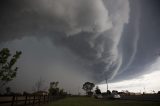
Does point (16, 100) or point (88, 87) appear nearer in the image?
point (16, 100)

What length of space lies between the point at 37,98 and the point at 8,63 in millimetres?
22849

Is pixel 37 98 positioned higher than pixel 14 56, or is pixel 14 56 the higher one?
pixel 14 56

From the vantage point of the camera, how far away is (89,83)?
14875 centimetres

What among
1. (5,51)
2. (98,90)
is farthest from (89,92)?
(5,51)

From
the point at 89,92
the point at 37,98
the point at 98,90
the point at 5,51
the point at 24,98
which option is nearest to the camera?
the point at 24,98

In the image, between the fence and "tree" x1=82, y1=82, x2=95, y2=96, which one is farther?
"tree" x1=82, y1=82, x2=95, y2=96

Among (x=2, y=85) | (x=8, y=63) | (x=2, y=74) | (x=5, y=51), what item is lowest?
(x=2, y=85)

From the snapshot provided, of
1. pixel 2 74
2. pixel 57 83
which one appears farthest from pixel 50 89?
pixel 2 74

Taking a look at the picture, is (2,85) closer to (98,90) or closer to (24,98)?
(24,98)

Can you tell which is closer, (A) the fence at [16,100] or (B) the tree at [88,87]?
(A) the fence at [16,100]

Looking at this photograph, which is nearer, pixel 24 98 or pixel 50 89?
pixel 24 98

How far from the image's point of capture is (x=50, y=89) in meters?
98.4

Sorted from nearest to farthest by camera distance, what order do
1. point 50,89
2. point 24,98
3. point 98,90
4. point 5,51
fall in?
point 24,98, point 5,51, point 50,89, point 98,90

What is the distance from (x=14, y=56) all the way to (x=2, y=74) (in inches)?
208
